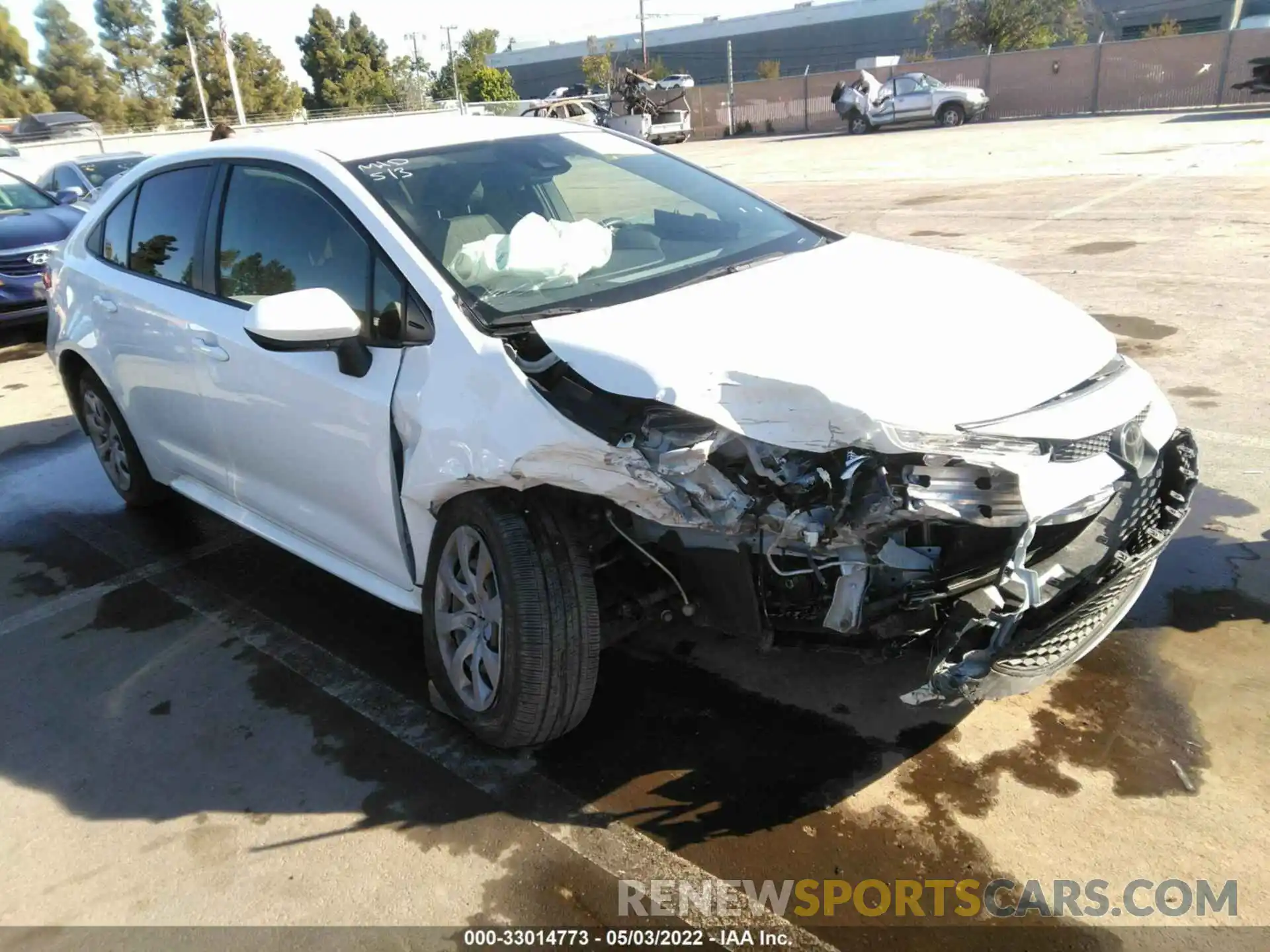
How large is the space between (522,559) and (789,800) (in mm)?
1040

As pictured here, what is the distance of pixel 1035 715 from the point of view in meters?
3.07

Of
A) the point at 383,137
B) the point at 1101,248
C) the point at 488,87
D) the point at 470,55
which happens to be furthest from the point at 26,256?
the point at 470,55

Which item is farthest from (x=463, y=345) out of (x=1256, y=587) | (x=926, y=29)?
(x=926, y=29)

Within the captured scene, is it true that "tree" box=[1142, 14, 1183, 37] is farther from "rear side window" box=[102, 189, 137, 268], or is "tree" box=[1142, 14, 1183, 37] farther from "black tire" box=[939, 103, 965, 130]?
"rear side window" box=[102, 189, 137, 268]

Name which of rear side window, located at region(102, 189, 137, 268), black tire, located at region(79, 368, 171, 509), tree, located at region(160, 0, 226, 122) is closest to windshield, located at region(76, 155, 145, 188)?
black tire, located at region(79, 368, 171, 509)

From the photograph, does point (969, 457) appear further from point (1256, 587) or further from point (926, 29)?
Result: point (926, 29)

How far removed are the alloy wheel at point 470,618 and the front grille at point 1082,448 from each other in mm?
1552

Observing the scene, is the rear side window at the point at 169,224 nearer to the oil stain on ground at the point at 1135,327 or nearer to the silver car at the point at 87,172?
the oil stain on ground at the point at 1135,327

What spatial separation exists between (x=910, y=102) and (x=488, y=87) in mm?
31974

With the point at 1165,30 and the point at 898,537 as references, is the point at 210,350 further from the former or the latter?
the point at 1165,30

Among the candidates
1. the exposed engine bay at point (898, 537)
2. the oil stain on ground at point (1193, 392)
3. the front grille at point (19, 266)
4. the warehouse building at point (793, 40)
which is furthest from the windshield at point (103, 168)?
the warehouse building at point (793, 40)

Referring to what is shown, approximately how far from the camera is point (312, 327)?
116 inches

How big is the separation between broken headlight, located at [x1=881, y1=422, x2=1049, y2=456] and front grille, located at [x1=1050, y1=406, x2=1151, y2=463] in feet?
0.42

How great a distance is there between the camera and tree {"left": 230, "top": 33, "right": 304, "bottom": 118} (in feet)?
180
